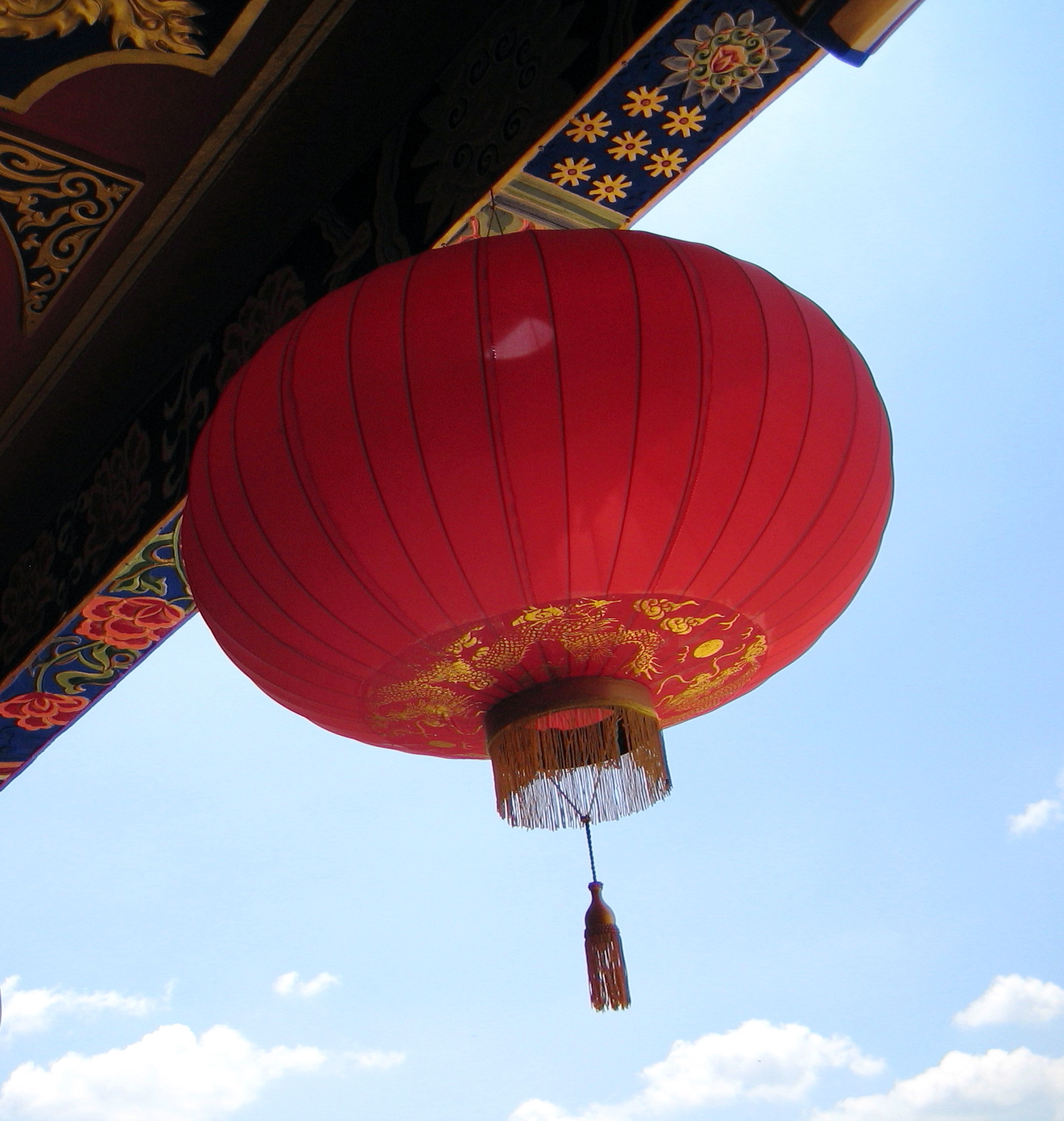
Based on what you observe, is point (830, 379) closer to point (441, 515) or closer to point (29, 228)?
point (441, 515)

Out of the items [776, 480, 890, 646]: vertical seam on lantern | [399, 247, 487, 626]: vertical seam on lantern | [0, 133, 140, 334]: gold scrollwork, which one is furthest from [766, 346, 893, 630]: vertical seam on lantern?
[0, 133, 140, 334]: gold scrollwork

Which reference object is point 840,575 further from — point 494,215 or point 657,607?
point 494,215

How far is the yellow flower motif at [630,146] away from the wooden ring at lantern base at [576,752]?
0.92 m

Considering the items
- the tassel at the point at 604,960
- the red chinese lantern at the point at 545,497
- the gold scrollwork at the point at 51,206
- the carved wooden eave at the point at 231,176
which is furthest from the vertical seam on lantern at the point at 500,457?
the gold scrollwork at the point at 51,206

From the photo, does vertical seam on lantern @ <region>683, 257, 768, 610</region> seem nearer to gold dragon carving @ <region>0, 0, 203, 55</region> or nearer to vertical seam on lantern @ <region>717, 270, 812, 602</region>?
vertical seam on lantern @ <region>717, 270, 812, 602</region>

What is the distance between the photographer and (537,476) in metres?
1.16

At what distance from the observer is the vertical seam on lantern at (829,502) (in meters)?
1.28

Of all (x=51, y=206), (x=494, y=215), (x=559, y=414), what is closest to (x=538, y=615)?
(x=559, y=414)

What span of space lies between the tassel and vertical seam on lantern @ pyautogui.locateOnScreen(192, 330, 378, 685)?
17.5 inches

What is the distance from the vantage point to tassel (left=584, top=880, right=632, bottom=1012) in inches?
58.1

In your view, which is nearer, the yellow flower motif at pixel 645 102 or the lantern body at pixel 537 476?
the lantern body at pixel 537 476

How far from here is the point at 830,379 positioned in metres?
1.29

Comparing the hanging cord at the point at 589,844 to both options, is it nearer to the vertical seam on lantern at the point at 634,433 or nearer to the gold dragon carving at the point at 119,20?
the vertical seam on lantern at the point at 634,433

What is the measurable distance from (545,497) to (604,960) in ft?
2.04
